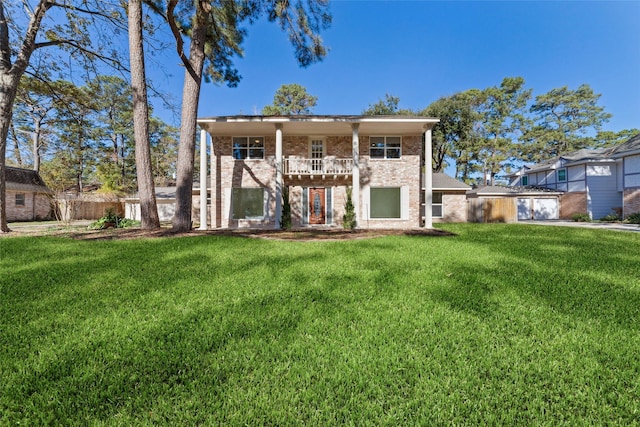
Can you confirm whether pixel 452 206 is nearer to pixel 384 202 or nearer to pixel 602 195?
pixel 384 202

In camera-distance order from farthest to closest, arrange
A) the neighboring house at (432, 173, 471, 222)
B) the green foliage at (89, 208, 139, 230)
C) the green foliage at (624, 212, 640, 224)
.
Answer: the neighboring house at (432, 173, 471, 222) < the green foliage at (624, 212, 640, 224) < the green foliage at (89, 208, 139, 230)

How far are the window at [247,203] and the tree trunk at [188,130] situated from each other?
3493 millimetres

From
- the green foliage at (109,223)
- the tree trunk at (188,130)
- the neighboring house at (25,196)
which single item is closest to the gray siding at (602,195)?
the tree trunk at (188,130)

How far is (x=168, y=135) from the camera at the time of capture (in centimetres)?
3212

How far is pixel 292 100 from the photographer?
3006cm

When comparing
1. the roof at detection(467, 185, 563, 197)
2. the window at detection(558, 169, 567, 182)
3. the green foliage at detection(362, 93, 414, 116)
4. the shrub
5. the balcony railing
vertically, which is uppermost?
the green foliage at detection(362, 93, 414, 116)

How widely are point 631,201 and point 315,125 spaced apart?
850 inches

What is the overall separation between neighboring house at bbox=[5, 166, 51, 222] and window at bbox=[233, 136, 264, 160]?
1611cm

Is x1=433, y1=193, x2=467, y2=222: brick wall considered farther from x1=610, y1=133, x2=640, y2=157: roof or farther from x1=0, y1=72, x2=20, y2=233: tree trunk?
x1=0, y1=72, x2=20, y2=233: tree trunk

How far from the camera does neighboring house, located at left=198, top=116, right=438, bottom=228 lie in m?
13.0

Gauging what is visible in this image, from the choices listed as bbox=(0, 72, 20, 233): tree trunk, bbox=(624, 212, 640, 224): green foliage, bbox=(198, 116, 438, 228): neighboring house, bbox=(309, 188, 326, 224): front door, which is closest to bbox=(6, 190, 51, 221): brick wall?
bbox=(0, 72, 20, 233): tree trunk

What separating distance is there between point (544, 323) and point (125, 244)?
7963 millimetres

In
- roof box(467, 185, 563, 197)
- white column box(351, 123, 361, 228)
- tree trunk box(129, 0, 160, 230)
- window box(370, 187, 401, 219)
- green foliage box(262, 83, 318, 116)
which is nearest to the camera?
tree trunk box(129, 0, 160, 230)

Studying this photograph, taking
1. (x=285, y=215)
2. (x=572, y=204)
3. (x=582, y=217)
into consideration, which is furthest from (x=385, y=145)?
(x=572, y=204)
